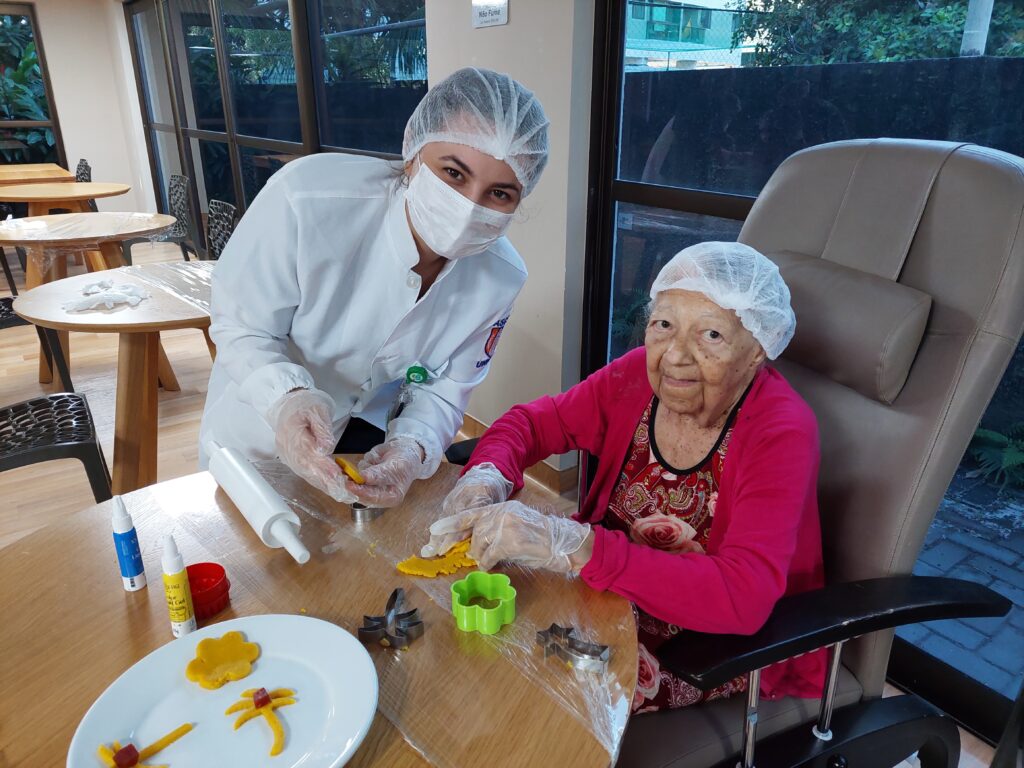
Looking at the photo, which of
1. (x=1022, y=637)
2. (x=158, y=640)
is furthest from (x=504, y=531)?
(x=1022, y=637)

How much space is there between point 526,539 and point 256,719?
42 centimetres

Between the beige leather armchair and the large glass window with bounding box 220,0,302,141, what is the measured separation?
3726 millimetres

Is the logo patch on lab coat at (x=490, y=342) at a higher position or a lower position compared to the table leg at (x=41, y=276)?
higher

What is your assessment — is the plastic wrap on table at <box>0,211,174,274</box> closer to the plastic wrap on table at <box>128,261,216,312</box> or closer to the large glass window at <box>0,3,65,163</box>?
the plastic wrap on table at <box>128,261,216,312</box>

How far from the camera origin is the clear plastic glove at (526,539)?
1.01 metres

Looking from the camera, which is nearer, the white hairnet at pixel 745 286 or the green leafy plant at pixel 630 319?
the white hairnet at pixel 745 286

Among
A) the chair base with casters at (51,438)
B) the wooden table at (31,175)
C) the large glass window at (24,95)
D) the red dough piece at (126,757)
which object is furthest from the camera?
the large glass window at (24,95)

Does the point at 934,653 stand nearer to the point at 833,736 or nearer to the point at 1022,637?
the point at 1022,637

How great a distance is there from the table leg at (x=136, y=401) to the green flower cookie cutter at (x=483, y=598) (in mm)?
1870

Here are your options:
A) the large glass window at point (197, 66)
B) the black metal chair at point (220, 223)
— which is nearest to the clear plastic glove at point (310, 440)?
the black metal chair at point (220, 223)

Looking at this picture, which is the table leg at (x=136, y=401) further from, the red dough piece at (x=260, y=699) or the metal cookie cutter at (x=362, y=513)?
the red dough piece at (x=260, y=699)

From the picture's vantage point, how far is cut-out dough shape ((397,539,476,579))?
1043 millimetres

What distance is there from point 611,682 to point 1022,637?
152cm

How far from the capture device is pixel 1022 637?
176 centimetres
